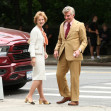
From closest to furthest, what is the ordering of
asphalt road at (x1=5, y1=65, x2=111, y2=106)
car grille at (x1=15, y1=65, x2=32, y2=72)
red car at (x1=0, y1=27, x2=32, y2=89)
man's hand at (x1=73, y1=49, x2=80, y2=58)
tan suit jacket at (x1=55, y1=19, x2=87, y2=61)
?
1. man's hand at (x1=73, y1=49, x2=80, y2=58)
2. tan suit jacket at (x1=55, y1=19, x2=87, y2=61)
3. asphalt road at (x1=5, y1=65, x2=111, y2=106)
4. red car at (x1=0, y1=27, x2=32, y2=89)
5. car grille at (x1=15, y1=65, x2=32, y2=72)

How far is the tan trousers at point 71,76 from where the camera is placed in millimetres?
→ 8484

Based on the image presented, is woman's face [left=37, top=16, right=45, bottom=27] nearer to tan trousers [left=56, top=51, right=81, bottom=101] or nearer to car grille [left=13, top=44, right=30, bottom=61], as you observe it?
tan trousers [left=56, top=51, right=81, bottom=101]

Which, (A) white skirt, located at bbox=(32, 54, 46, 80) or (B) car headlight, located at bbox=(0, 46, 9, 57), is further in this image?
(B) car headlight, located at bbox=(0, 46, 9, 57)

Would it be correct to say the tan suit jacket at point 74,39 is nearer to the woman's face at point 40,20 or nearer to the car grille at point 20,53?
the woman's face at point 40,20

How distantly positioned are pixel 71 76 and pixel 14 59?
248 cm

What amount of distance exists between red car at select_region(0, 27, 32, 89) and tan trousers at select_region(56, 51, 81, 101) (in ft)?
7.02

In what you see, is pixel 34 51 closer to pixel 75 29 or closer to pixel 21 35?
pixel 75 29

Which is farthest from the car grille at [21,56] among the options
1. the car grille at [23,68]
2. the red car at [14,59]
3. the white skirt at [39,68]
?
the white skirt at [39,68]

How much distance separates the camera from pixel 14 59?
10.7 meters

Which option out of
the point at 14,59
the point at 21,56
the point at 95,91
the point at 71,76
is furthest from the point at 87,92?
the point at 71,76

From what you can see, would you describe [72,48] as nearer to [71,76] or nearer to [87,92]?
[71,76]

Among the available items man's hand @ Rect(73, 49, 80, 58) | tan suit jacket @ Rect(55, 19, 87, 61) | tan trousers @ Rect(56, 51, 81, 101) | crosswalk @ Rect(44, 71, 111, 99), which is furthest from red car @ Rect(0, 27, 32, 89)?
man's hand @ Rect(73, 49, 80, 58)

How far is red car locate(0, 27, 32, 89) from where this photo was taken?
1049 centimetres

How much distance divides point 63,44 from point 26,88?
3.70m
